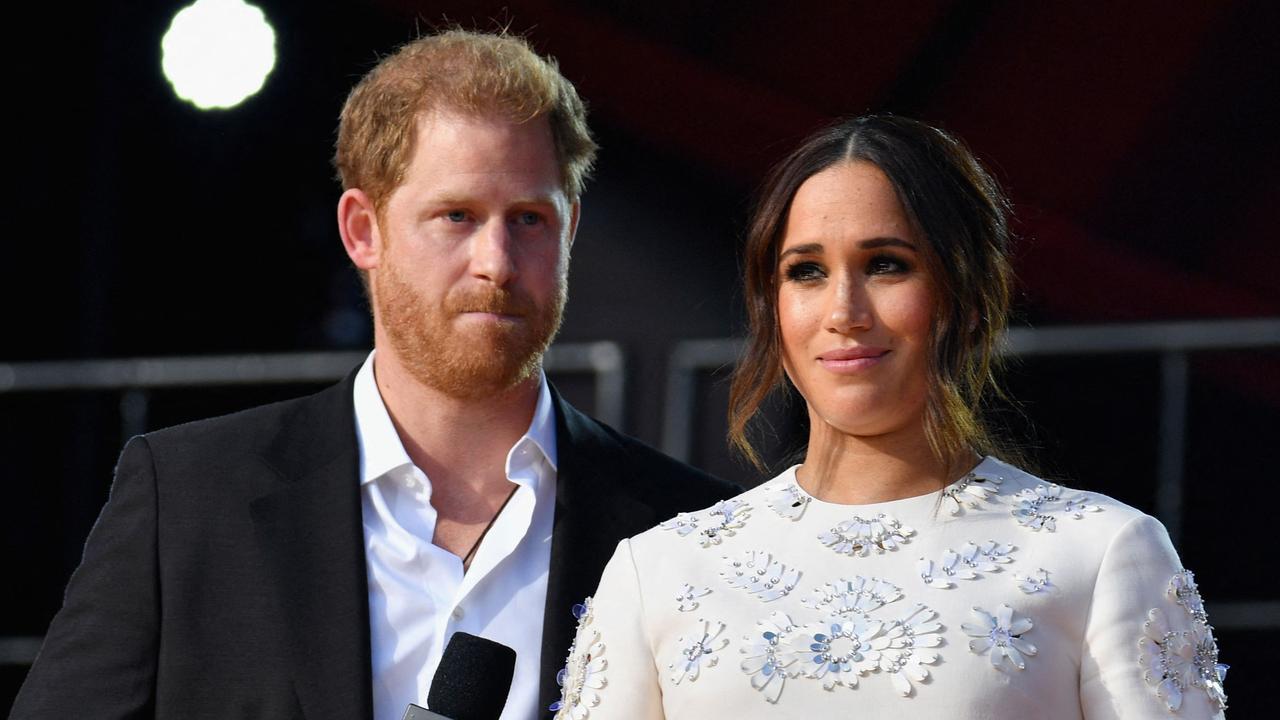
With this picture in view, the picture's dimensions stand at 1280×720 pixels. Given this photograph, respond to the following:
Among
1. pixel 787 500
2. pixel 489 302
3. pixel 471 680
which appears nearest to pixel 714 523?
pixel 787 500

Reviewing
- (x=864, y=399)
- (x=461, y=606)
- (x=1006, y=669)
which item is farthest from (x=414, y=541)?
(x=1006, y=669)

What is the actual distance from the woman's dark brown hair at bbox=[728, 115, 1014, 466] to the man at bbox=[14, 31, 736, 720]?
25.3 inches

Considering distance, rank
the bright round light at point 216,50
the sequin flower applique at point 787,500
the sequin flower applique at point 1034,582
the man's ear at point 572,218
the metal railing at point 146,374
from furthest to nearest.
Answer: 1. the metal railing at point 146,374
2. the bright round light at point 216,50
3. the man's ear at point 572,218
4. the sequin flower applique at point 787,500
5. the sequin flower applique at point 1034,582

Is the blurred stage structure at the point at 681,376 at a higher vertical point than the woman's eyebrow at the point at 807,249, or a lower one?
lower

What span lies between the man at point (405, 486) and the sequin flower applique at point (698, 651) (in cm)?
60

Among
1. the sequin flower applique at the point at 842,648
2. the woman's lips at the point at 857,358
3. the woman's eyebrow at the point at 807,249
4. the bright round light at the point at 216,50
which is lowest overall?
the sequin flower applique at the point at 842,648

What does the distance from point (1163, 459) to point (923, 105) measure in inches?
50.6

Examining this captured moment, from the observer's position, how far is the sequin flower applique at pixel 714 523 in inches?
107

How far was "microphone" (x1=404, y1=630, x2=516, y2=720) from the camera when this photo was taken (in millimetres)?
2438

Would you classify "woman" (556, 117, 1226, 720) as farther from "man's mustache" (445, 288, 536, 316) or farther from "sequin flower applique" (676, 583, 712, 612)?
"man's mustache" (445, 288, 536, 316)

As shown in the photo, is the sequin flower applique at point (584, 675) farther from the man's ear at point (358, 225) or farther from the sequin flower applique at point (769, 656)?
the man's ear at point (358, 225)

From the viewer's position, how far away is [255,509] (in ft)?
10.7

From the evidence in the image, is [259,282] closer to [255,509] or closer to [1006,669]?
[255,509]

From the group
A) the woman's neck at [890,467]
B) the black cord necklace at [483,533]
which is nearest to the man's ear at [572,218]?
the black cord necklace at [483,533]
